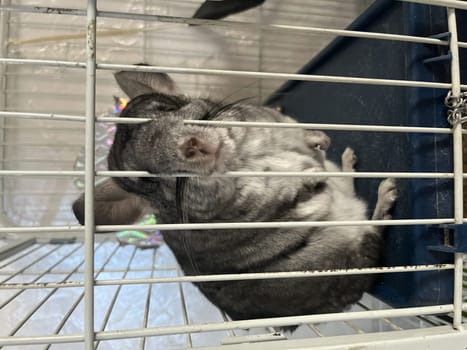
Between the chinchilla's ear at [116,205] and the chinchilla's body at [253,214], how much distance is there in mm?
27

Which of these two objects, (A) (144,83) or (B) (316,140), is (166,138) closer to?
(A) (144,83)

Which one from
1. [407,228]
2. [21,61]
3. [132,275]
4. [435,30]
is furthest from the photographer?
[132,275]

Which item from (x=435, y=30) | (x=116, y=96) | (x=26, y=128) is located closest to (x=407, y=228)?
(x=435, y=30)

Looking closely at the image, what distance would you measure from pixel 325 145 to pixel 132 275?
101 centimetres

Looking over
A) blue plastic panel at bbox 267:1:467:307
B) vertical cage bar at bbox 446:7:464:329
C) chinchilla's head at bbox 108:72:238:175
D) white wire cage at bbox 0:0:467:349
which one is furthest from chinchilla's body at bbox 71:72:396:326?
vertical cage bar at bbox 446:7:464:329

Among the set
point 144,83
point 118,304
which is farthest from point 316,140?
point 118,304

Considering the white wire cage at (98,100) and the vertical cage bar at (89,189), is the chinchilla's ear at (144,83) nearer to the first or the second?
the white wire cage at (98,100)

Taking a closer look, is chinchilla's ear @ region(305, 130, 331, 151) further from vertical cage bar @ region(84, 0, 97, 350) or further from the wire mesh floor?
vertical cage bar @ region(84, 0, 97, 350)

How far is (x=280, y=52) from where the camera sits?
2062 millimetres

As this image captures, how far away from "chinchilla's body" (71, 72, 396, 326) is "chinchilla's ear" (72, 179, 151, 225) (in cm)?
3

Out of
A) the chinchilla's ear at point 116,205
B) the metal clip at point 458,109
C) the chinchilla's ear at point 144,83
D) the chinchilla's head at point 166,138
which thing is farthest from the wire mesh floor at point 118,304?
the chinchilla's ear at point 144,83

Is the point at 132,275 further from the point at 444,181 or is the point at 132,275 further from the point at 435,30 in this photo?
the point at 435,30

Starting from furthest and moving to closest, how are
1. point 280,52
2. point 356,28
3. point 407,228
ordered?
point 280,52 < point 356,28 < point 407,228

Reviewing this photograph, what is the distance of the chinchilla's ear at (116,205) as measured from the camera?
4.04 feet
